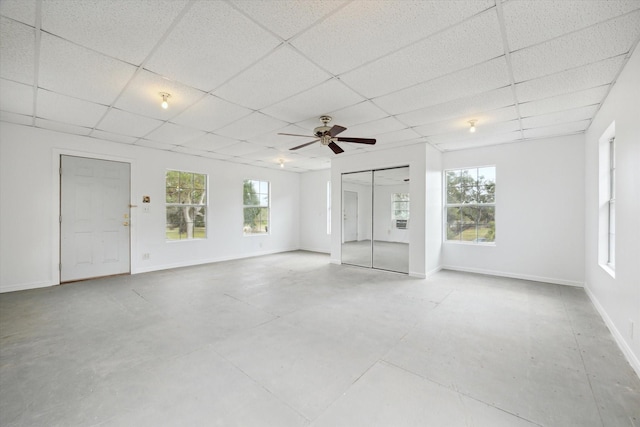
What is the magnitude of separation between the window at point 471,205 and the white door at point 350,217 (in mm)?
2013

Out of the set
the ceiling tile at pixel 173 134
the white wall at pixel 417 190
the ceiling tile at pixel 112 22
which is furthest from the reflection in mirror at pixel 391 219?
the ceiling tile at pixel 112 22

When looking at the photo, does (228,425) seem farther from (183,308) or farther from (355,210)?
(355,210)

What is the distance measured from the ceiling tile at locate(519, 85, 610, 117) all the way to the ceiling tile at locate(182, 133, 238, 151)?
14.9 feet

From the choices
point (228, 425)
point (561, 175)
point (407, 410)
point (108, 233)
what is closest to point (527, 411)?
point (407, 410)

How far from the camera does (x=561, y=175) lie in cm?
459

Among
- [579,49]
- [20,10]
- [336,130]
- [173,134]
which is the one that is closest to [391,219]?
[336,130]

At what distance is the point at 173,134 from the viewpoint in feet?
15.0

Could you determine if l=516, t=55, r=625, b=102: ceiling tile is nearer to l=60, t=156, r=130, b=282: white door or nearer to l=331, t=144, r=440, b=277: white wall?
l=331, t=144, r=440, b=277: white wall

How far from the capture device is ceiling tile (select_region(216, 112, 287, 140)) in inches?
149

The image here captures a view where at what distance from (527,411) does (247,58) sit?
133 inches

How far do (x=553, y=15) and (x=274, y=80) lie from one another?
225cm

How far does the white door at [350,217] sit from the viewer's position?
20.6 ft

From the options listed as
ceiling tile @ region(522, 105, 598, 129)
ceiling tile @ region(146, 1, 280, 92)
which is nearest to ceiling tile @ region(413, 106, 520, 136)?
ceiling tile @ region(522, 105, 598, 129)

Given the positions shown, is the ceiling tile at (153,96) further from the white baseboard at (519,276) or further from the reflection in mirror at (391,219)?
the white baseboard at (519,276)
